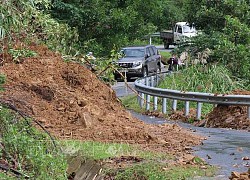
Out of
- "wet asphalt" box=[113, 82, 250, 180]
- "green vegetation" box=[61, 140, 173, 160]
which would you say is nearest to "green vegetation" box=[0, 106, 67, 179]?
"green vegetation" box=[61, 140, 173, 160]

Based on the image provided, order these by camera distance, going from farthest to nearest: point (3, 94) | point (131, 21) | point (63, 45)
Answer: point (131, 21) → point (63, 45) → point (3, 94)

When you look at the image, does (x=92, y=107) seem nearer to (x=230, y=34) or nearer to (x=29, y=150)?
(x=29, y=150)

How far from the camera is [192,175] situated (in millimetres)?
8852

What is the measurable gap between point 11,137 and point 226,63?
55.3 ft

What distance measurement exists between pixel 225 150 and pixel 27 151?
15.2ft

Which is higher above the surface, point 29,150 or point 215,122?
point 29,150

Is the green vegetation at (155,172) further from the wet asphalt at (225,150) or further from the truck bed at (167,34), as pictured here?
the truck bed at (167,34)

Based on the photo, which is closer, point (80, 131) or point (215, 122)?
point (80, 131)

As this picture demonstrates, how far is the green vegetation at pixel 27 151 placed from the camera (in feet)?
25.2

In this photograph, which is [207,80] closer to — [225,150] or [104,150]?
[225,150]

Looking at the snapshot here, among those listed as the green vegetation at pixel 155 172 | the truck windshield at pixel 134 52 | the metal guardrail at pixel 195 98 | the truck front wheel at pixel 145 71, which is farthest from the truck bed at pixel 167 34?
the green vegetation at pixel 155 172

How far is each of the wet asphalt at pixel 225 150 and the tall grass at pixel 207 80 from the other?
6.77 meters

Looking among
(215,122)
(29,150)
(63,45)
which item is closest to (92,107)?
(63,45)

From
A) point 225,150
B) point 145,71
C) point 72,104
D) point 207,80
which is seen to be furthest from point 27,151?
point 145,71
